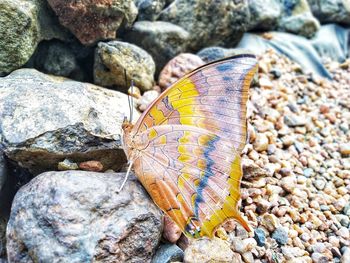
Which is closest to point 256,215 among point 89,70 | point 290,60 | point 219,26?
point 89,70

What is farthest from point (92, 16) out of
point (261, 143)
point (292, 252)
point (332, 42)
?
point (332, 42)

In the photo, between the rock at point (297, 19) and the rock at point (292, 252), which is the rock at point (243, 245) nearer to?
the rock at point (292, 252)

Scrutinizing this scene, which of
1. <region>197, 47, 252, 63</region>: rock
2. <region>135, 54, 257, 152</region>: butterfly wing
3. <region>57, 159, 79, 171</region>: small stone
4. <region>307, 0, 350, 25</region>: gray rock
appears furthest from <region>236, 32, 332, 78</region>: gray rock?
<region>57, 159, 79, 171</region>: small stone

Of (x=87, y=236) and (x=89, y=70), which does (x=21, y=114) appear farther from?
(x=89, y=70)

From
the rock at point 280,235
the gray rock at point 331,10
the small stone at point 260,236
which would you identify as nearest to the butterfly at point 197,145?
the small stone at point 260,236

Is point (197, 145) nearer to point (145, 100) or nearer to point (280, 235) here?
point (280, 235)
